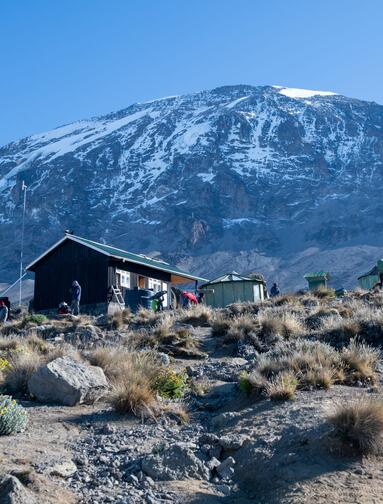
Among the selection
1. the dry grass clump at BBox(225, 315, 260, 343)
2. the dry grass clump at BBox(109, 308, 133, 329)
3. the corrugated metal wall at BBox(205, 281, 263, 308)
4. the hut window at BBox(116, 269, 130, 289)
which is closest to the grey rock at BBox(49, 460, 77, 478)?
the dry grass clump at BBox(225, 315, 260, 343)

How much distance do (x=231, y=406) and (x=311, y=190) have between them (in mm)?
164653

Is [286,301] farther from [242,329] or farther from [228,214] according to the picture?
[228,214]

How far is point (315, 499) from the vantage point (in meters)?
6.58

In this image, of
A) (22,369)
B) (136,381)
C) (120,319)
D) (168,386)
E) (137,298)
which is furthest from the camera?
(137,298)

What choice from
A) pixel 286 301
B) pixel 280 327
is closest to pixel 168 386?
pixel 280 327

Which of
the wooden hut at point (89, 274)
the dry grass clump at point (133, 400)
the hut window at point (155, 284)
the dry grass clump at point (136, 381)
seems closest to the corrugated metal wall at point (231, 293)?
the wooden hut at point (89, 274)

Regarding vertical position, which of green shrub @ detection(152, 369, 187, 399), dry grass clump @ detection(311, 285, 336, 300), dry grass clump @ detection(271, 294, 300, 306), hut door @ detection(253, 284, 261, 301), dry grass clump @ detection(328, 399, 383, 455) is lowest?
dry grass clump @ detection(328, 399, 383, 455)

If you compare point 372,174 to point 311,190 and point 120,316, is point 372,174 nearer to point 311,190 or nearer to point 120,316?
point 311,190

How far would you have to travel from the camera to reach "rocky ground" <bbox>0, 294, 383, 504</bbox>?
6820 mm

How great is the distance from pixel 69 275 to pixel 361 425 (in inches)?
1311

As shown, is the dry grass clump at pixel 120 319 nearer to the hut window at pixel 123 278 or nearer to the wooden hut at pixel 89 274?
the wooden hut at pixel 89 274

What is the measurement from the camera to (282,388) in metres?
9.87

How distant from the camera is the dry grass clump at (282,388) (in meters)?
9.84

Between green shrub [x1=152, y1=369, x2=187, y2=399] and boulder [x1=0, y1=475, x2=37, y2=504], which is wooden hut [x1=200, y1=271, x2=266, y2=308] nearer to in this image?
green shrub [x1=152, y1=369, x2=187, y2=399]
